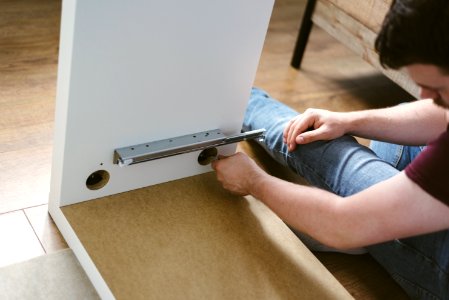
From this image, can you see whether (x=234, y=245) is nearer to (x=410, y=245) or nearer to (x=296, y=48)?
(x=410, y=245)

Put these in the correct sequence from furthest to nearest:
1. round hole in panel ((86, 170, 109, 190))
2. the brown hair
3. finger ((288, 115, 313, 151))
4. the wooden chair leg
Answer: the wooden chair leg < finger ((288, 115, 313, 151)) < round hole in panel ((86, 170, 109, 190)) < the brown hair

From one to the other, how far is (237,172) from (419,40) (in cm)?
51

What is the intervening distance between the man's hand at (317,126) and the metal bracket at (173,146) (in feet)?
0.25

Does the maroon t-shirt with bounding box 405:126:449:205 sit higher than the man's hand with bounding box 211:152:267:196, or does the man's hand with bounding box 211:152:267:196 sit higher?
the maroon t-shirt with bounding box 405:126:449:205

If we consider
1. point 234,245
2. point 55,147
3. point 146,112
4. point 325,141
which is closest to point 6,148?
point 55,147

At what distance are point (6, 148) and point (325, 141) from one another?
0.68 metres

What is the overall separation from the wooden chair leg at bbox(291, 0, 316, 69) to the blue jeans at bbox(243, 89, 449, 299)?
0.50 metres

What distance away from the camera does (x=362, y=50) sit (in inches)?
67.6

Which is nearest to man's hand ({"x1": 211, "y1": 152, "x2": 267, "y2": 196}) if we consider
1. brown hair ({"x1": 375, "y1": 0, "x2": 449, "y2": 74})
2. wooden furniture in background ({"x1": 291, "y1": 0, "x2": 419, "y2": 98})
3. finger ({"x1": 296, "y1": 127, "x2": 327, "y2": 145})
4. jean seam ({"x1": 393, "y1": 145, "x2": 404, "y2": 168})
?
finger ({"x1": 296, "y1": 127, "x2": 327, "y2": 145})

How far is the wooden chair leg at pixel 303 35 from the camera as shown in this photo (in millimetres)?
1861

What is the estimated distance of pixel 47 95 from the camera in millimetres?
1497

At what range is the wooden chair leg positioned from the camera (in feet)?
6.11

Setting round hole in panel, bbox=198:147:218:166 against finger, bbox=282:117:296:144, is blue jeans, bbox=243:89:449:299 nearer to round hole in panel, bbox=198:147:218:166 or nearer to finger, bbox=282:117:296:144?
finger, bbox=282:117:296:144

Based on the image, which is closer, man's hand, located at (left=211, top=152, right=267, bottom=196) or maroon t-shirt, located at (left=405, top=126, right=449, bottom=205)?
maroon t-shirt, located at (left=405, top=126, right=449, bottom=205)
